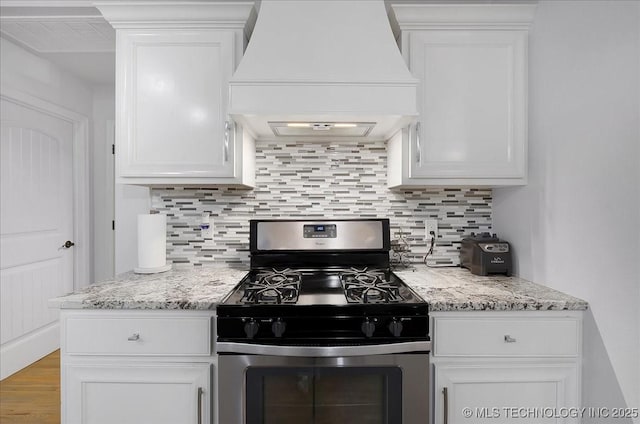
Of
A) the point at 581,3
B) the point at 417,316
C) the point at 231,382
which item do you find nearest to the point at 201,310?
the point at 231,382

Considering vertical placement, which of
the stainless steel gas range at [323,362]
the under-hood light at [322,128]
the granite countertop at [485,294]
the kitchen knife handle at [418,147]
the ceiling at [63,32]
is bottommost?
the stainless steel gas range at [323,362]

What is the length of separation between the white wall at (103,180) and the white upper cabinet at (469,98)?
307cm

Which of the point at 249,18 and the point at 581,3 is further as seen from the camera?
the point at 249,18

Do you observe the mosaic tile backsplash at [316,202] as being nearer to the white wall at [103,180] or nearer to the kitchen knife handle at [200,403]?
the kitchen knife handle at [200,403]

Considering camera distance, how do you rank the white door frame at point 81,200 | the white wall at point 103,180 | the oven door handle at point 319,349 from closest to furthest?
1. the oven door handle at point 319,349
2. the white door frame at point 81,200
3. the white wall at point 103,180

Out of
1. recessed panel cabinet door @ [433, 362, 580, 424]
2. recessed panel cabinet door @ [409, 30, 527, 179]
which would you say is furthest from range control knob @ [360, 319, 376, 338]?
recessed panel cabinet door @ [409, 30, 527, 179]

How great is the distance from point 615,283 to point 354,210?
4.08ft

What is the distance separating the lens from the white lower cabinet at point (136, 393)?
1.46 metres

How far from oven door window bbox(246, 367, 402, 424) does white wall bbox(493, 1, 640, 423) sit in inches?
30.1

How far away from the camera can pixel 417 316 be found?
4.65 ft

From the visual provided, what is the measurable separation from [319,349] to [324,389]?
0.16m

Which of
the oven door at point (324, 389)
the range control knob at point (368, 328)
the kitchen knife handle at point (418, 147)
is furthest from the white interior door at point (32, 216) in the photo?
the kitchen knife handle at point (418, 147)

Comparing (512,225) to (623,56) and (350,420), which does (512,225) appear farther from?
(350,420)

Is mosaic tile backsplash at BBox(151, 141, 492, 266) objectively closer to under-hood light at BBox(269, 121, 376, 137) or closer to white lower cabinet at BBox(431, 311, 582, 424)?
under-hood light at BBox(269, 121, 376, 137)
